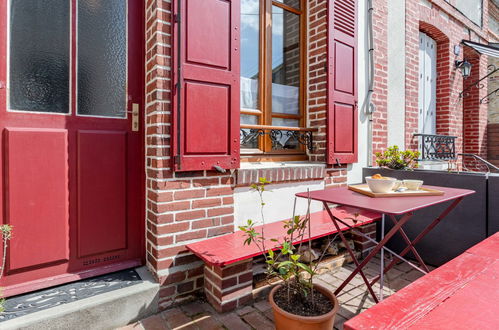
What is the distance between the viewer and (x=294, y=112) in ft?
11.4

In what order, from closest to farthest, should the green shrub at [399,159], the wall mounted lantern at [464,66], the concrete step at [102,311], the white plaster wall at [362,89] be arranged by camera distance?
the concrete step at [102,311]
the green shrub at [399,159]
the white plaster wall at [362,89]
the wall mounted lantern at [464,66]

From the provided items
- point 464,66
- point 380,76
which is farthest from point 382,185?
point 464,66

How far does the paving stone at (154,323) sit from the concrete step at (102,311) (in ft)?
0.13

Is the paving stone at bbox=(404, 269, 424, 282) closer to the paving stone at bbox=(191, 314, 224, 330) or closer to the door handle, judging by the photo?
the paving stone at bbox=(191, 314, 224, 330)

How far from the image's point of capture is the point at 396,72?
4293 mm

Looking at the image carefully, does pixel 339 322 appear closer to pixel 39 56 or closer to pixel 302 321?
pixel 302 321

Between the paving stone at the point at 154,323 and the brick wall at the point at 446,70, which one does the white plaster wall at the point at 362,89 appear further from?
the paving stone at the point at 154,323

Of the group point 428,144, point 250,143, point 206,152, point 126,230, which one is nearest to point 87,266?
point 126,230

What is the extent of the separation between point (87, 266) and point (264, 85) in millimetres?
2326

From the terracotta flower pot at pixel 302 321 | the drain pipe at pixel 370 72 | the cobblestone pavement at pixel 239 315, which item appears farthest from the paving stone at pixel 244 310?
the drain pipe at pixel 370 72

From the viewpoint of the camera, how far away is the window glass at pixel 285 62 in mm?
3332

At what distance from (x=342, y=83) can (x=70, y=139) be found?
2.76m

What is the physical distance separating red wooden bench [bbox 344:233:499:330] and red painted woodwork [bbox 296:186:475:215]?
36 cm

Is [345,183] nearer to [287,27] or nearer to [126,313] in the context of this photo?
[287,27]
